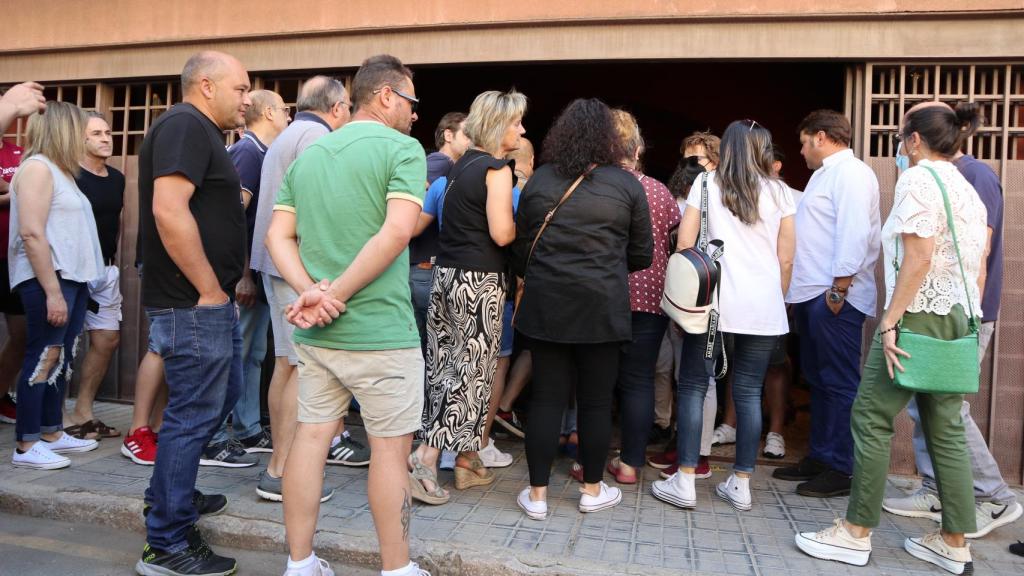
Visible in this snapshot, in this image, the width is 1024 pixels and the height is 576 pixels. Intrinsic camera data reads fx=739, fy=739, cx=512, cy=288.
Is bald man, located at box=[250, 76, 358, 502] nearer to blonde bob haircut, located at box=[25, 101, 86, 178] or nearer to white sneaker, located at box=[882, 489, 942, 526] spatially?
blonde bob haircut, located at box=[25, 101, 86, 178]

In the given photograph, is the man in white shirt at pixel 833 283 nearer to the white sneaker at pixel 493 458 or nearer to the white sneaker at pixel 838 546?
the white sneaker at pixel 838 546

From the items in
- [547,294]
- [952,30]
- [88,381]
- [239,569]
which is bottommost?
[239,569]

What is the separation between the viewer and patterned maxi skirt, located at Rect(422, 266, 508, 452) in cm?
370

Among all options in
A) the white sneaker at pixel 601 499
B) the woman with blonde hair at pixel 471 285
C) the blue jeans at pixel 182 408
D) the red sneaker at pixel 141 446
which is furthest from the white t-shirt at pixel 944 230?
the red sneaker at pixel 141 446

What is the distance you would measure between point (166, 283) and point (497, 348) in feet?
5.20

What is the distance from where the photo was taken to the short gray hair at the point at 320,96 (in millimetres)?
3941

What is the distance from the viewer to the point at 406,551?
9.03ft

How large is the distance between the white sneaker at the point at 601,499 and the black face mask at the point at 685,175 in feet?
6.23

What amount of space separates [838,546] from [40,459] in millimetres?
4170

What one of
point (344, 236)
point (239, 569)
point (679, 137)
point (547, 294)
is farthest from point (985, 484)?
point (679, 137)

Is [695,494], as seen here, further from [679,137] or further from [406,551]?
[679,137]

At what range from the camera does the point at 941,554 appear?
319cm

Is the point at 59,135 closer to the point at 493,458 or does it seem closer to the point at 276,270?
the point at 276,270

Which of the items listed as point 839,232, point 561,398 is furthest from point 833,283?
point 561,398
